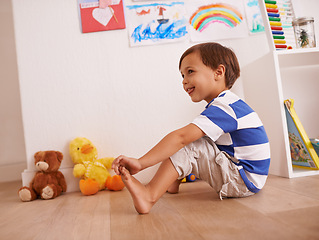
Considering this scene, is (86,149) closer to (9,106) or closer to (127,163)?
(127,163)

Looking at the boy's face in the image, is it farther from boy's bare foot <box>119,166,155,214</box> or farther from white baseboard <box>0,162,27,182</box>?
white baseboard <box>0,162,27,182</box>

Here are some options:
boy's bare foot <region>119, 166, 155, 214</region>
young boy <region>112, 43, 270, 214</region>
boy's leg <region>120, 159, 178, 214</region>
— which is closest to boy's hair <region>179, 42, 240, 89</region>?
young boy <region>112, 43, 270, 214</region>

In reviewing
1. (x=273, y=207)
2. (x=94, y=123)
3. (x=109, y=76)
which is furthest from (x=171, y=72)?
(x=273, y=207)

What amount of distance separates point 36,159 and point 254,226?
3.26 feet

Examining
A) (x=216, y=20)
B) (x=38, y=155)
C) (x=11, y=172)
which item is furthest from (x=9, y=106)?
(x=216, y=20)

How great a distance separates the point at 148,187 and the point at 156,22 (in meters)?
0.90

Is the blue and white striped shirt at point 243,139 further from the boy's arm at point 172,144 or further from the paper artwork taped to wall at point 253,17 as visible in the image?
the paper artwork taped to wall at point 253,17

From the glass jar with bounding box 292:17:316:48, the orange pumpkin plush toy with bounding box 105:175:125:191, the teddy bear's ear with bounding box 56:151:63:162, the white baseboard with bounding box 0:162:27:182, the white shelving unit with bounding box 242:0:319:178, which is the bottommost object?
the orange pumpkin plush toy with bounding box 105:175:125:191

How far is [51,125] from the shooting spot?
1.38m

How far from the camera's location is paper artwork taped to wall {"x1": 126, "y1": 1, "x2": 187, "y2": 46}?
1454 millimetres

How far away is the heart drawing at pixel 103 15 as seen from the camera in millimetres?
1430

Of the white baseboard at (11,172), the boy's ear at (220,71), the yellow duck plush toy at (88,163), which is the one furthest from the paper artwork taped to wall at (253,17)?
the white baseboard at (11,172)

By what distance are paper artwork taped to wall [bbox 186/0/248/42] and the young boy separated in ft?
1.53

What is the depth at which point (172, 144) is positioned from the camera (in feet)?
2.88
